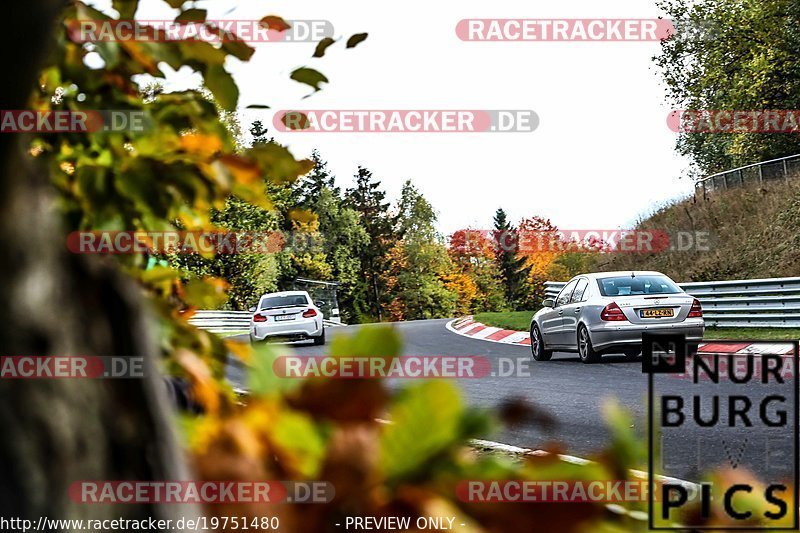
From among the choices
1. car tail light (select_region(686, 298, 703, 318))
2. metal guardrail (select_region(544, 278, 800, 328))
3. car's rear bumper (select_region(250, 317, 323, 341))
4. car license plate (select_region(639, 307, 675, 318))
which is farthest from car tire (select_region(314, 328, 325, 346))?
car tail light (select_region(686, 298, 703, 318))

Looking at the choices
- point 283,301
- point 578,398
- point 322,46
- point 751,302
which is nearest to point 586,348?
point 578,398

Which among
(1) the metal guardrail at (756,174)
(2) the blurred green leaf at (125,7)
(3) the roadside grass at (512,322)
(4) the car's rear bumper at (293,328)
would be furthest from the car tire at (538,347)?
(1) the metal guardrail at (756,174)

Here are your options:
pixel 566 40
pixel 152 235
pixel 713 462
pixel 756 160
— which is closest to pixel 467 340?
pixel 566 40

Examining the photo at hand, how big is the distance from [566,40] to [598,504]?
34.7 ft

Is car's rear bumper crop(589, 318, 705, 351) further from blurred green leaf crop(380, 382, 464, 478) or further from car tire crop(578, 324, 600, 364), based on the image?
blurred green leaf crop(380, 382, 464, 478)

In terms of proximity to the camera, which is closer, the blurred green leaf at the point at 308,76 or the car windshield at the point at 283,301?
the blurred green leaf at the point at 308,76

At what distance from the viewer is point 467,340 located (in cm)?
Answer: 2102

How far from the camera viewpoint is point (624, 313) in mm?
13328

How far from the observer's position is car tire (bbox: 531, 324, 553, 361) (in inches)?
600

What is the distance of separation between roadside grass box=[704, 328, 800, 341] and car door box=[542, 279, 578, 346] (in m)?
4.74

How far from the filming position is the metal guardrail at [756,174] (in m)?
31.2

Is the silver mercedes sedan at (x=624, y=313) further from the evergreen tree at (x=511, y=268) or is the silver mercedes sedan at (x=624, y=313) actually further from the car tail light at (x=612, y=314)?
the evergreen tree at (x=511, y=268)

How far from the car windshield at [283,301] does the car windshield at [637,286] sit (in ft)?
33.6

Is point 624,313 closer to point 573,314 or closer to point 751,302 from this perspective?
point 573,314
